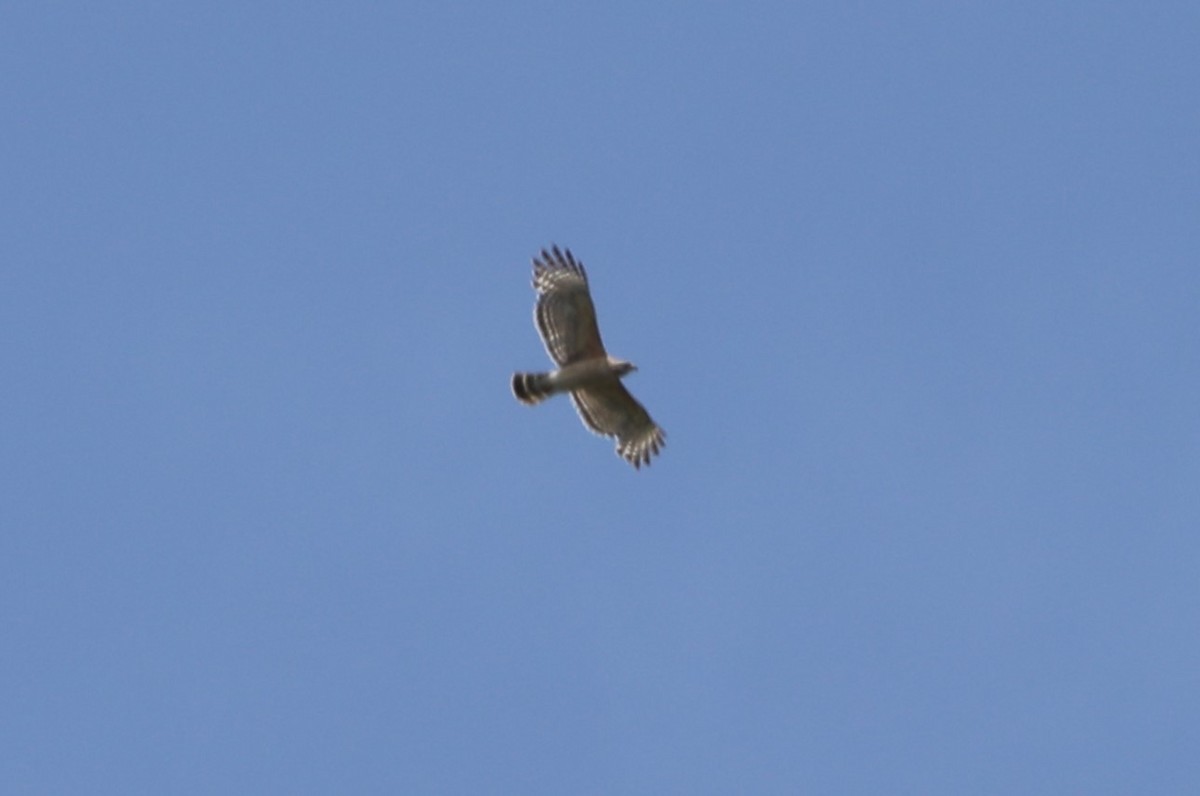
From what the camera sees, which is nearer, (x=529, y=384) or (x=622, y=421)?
(x=529, y=384)

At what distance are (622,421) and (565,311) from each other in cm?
251

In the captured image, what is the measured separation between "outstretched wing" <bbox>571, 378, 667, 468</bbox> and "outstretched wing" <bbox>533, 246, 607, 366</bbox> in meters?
0.89

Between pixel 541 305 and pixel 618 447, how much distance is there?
3065 mm

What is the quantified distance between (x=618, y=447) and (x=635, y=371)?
2.02 meters

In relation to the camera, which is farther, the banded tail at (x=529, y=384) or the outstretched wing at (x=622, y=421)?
the outstretched wing at (x=622, y=421)

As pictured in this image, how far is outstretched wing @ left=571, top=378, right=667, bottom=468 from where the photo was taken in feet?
145

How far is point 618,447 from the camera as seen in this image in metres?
44.9

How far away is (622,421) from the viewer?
44656 mm

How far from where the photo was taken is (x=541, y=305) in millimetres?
43188

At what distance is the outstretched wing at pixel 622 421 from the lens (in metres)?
44.1

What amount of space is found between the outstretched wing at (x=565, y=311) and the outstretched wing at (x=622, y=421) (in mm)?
891

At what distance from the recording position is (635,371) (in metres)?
43.3

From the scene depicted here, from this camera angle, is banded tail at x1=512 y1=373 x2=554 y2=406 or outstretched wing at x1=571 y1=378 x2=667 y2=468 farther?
outstretched wing at x1=571 y1=378 x2=667 y2=468

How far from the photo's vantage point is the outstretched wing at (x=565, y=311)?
43.0 meters
